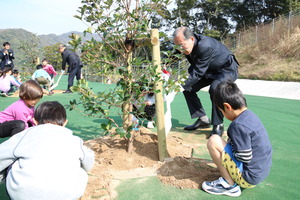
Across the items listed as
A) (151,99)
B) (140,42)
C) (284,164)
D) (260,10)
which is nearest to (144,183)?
(140,42)

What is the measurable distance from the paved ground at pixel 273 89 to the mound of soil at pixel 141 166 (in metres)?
7.72

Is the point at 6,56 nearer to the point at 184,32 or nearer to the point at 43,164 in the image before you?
the point at 184,32

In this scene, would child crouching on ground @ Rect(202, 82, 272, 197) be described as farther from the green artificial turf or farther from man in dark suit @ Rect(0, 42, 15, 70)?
man in dark suit @ Rect(0, 42, 15, 70)

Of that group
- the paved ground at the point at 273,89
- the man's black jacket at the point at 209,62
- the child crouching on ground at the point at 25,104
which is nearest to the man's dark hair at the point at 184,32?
the man's black jacket at the point at 209,62

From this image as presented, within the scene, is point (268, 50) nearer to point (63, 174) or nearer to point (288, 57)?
point (288, 57)

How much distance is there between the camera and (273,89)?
10.0 m

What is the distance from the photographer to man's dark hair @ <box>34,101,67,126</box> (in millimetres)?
1648

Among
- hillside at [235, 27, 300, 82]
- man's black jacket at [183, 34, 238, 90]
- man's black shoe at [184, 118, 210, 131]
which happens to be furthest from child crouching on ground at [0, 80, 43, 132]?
hillside at [235, 27, 300, 82]

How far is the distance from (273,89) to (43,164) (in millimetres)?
10474

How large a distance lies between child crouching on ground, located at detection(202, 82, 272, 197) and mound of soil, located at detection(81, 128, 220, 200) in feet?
0.90

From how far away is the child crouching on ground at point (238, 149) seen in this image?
5.70 ft

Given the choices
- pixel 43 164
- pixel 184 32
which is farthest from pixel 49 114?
pixel 184 32

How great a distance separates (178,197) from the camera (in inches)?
73.9

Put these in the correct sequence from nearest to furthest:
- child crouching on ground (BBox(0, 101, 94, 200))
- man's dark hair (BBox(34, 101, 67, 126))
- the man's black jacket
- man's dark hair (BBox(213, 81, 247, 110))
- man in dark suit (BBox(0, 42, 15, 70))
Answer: child crouching on ground (BBox(0, 101, 94, 200)), man's dark hair (BBox(34, 101, 67, 126)), man's dark hair (BBox(213, 81, 247, 110)), the man's black jacket, man in dark suit (BBox(0, 42, 15, 70))
